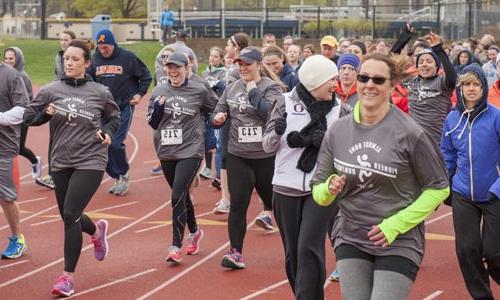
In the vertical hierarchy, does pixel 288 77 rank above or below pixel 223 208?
above

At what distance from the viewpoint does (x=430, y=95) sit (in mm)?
11172

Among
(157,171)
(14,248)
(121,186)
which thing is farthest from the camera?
(157,171)

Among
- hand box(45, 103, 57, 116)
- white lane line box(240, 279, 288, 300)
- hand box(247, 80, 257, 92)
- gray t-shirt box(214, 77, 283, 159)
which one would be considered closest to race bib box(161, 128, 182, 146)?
gray t-shirt box(214, 77, 283, 159)

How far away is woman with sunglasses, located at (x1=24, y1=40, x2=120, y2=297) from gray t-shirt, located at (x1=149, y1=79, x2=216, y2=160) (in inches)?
37.8

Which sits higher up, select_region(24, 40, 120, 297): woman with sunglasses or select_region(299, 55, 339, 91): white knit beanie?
select_region(299, 55, 339, 91): white knit beanie

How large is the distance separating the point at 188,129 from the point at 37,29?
51331mm

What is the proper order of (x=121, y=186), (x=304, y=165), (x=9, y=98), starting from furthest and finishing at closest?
(x=121, y=186)
(x=9, y=98)
(x=304, y=165)

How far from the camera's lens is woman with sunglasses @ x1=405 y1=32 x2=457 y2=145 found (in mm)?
10961

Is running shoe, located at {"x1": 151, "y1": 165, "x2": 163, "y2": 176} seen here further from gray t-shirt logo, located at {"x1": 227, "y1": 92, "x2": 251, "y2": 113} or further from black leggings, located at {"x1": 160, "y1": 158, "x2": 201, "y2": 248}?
gray t-shirt logo, located at {"x1": 227, "y1": 92, "x2": 251, "y2": 113}

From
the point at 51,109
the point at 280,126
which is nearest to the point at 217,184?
the point at 51,109

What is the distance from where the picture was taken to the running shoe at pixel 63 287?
848 centimetres

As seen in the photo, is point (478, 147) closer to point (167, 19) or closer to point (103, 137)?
point (103, 137)

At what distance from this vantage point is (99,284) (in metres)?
9.05

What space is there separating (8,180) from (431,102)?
4424 mm
